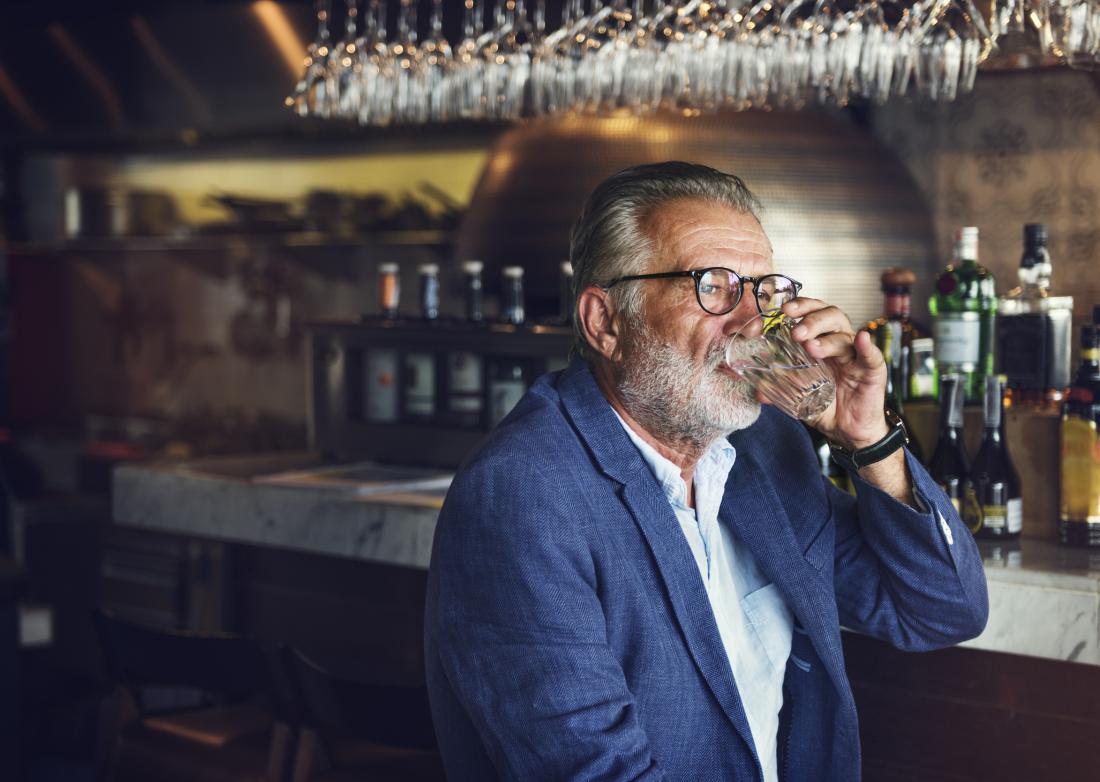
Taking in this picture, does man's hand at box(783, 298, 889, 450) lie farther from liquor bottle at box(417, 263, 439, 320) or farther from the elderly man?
liquor bottle at box(417, 263, 439, 320)

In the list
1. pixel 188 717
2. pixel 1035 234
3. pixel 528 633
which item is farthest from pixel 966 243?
pixel 188 717

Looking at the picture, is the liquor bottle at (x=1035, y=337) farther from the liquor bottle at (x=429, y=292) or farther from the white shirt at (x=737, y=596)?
the liquor bottle at (x=429, y=292)

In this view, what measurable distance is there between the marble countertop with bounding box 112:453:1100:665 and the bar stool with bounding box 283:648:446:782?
1.43 feet

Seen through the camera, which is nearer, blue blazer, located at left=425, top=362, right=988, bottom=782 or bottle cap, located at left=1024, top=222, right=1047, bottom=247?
blue blazer, located at left=425, top=362, right=988, bottom=782

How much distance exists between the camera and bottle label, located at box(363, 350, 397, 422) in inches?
140

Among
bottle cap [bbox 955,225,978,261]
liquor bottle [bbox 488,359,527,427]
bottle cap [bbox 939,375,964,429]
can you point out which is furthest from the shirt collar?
liquor bottle [bbox 488,359,527,427]

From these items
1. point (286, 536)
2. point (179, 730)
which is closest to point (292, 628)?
point (286, 536)

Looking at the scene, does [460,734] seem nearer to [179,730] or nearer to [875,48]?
[179,730]

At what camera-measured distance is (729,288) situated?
172cm

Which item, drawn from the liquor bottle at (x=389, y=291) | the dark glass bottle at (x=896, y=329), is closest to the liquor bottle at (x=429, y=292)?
the liquor bottle at (x=389, y=291)

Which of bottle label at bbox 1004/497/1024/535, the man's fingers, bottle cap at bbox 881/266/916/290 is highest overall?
bottle cap at bbox 881/266/916/290

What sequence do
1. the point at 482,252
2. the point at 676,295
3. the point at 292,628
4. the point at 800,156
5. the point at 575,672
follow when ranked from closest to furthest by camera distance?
the point at 575,672 → the point at 676,295 → the point at 292,628 → the point at 800,156 → the point at 482,252

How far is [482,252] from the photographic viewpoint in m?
4.06

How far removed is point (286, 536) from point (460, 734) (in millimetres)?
1448
